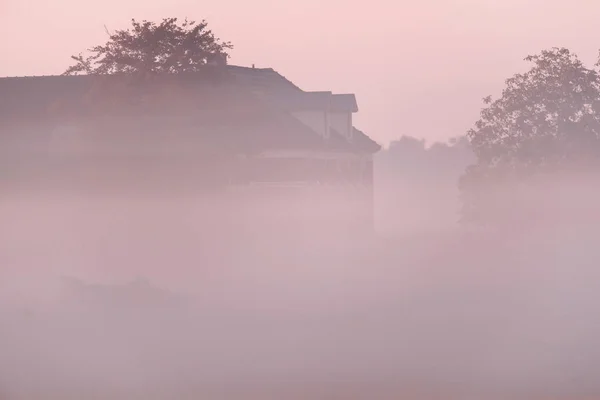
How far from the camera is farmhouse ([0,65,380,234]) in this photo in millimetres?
43375

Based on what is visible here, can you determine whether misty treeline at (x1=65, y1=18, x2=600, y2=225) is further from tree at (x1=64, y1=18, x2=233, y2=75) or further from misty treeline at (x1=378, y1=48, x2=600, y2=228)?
tree at (x1=64, y1=18, x2=233, y2=75)

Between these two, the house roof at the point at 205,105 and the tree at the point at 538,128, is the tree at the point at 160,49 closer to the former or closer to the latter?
the house roof at the point at 205,105

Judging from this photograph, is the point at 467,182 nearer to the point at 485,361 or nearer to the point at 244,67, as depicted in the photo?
the point at 244,67

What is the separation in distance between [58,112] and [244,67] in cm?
1339

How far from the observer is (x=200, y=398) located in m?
25.0

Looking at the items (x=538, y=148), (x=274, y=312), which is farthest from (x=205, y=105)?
(x=538, y=148)

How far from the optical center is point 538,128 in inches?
2352

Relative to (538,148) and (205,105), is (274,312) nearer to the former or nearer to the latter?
(205,105)

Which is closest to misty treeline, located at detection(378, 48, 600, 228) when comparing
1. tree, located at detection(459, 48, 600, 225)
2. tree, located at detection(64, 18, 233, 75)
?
tree, located at detection(459, 48, 600, 225)

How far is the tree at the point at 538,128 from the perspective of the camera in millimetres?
57750

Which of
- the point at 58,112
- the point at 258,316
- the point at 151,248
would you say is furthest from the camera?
the point at 58,112

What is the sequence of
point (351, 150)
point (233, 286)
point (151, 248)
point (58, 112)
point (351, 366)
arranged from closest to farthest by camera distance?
point (351, 366)
point (233, 286)
point (151, 248)
point (58, 112)
point (351, 150)

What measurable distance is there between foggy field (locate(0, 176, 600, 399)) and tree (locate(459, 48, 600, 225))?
14.6 ft

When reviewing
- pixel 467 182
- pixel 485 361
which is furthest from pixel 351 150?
pixel 485 361
